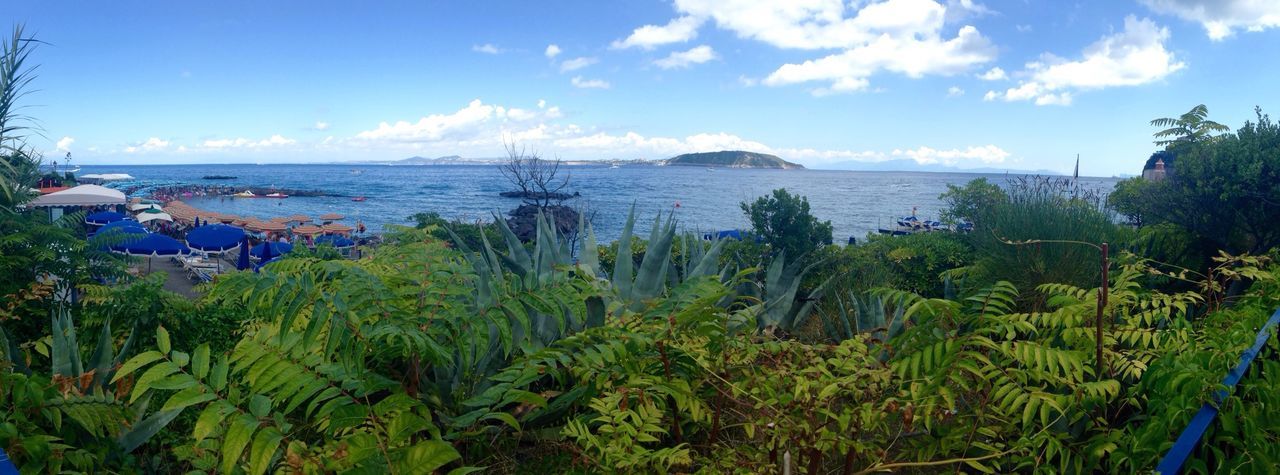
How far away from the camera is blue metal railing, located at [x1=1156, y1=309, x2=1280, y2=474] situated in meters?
1.34

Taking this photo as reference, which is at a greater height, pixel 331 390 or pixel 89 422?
pixel 331 390

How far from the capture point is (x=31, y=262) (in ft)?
15.4

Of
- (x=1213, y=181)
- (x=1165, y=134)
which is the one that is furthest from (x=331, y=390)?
(x=1165, y=134)

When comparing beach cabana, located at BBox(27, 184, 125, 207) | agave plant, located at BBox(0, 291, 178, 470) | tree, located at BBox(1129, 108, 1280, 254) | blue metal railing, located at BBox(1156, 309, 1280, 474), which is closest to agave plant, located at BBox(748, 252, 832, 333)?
blue metal railing, located at BBox(1156, 309, 1280, 474)

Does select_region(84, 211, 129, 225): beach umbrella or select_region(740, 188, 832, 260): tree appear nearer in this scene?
select_region(740, 188, 832, 260): tree

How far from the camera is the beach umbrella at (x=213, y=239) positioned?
57.8ft

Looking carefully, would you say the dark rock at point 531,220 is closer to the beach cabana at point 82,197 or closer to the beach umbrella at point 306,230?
the beach umbrella at point 306,230

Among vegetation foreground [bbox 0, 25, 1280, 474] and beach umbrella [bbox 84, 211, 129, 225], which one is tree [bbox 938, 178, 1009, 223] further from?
beach umbrella [bbox 84, 211, 129, 225]

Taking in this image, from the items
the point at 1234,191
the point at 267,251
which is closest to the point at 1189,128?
the point at 1234,191

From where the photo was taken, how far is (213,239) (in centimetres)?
1778

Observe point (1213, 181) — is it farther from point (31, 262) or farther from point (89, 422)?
point (31, 262)

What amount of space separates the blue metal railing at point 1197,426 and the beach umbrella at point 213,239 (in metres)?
20.1

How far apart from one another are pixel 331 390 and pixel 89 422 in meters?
0.82

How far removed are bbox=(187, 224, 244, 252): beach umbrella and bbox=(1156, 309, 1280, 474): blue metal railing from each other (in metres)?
20.1
